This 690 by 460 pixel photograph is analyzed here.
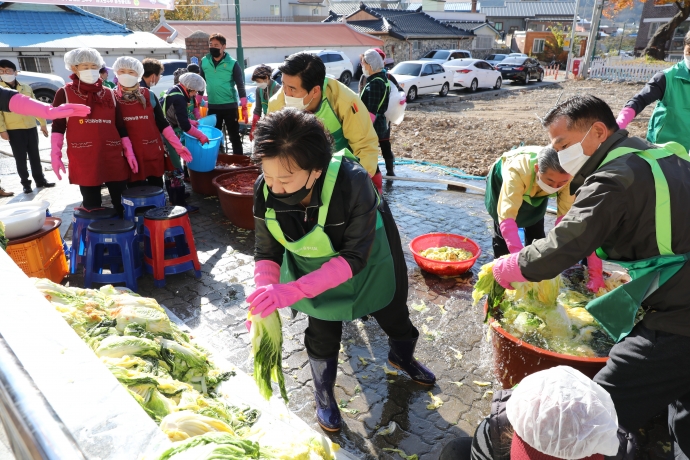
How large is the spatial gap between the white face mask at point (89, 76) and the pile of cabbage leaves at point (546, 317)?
4148 millimetres

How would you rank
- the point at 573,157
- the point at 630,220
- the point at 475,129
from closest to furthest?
1. the point at 630,220
2. the point at 573,157
3. the point at 475,129

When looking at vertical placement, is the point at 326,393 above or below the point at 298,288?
below

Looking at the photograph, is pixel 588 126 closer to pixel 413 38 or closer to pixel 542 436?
pixel 542 436

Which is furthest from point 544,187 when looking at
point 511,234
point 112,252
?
point 112,252

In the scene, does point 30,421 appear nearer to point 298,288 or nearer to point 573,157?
point 298,288

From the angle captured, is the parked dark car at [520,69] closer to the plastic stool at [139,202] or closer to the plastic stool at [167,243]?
the plastic stool at [139,202]

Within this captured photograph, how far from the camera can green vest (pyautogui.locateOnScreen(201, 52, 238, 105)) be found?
7.61 m

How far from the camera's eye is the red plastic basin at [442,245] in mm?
4676

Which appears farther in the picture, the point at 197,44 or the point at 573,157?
the point at 197,44

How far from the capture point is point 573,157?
2.41m

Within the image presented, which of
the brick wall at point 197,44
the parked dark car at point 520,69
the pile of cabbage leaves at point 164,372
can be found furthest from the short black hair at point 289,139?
the parked dark car at point 520,69

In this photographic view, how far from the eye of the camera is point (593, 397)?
1490mm

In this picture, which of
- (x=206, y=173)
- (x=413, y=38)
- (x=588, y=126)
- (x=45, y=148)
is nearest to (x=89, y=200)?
(x=206, y=173)

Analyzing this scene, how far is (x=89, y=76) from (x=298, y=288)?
3.68 m
